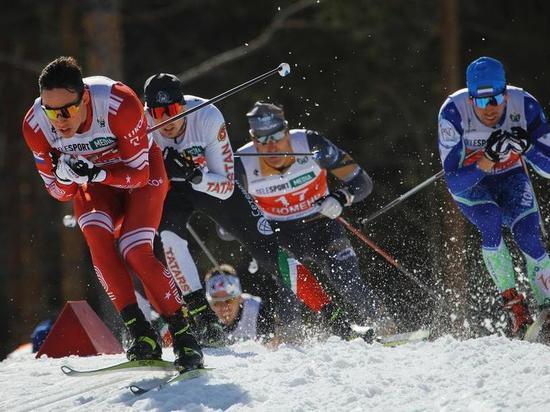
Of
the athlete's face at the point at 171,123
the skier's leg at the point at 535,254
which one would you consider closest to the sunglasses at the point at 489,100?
the skier's leg at the point at 535,254

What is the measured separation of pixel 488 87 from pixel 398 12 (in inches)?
370

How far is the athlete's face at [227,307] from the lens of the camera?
8695 mm

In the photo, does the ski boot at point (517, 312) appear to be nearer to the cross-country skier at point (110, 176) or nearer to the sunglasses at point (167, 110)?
the cross-country skier at point (110, 176)

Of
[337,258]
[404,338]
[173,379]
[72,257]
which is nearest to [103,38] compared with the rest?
[72,257]

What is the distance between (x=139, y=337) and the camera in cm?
534

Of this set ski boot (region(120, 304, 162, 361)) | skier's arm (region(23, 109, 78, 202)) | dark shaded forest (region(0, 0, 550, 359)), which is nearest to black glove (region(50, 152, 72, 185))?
skier's arm (region(23, 109, 78, 202))

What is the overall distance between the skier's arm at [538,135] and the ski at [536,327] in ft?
3.32

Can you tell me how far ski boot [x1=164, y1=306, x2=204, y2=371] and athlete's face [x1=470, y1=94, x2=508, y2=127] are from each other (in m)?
2.59

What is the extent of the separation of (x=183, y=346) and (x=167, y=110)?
218 centimetres

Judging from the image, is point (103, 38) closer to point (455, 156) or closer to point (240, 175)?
point (240, 175)

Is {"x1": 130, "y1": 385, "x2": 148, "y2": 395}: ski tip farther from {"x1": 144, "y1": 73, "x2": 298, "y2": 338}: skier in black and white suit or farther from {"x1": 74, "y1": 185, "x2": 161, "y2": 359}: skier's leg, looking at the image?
{"x1": 144, "y1": 73, "x2": 298, "y2": 338}: skier in black and white suit

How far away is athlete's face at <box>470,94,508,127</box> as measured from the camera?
6.74m

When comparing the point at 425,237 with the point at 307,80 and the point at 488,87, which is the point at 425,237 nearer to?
the point at 307,80

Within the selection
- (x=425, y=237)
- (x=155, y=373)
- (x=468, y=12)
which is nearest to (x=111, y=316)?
(x=425, y=237)
